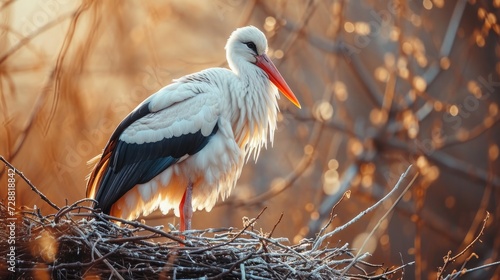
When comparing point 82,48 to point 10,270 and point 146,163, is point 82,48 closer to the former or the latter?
point 146,163

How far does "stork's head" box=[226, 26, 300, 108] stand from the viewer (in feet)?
19.5

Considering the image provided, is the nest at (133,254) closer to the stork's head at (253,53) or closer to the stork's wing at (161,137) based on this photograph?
the stork's wing at (161,137)

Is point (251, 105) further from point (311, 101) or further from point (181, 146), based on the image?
point (311, 101)

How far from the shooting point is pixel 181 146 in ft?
17.9

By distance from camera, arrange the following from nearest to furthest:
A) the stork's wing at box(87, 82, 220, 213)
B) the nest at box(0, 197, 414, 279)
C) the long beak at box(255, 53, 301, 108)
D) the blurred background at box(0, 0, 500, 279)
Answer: the nest at box(0, 197, 414, 279)
the stork's wing at box(87, 82, 220, 213)
the long beak at box(255, 53, 301, 108)
the blurred background at box(0, 0, 500, 279)

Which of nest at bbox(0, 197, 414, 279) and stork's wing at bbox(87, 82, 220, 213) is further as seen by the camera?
stork's wing at bbox(87, 82, 220, 213)

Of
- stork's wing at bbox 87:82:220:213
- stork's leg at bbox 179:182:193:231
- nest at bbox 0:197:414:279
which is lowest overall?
stork's leg at bbox 179:182:193:231

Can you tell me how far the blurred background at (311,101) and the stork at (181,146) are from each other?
1.75 ft

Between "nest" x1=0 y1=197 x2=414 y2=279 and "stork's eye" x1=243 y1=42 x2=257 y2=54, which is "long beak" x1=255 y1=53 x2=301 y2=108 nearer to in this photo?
"stork's eye" x1=243 y1=42 x2=257 y2=54

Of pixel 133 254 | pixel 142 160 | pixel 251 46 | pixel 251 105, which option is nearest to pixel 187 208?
pixel 142 160

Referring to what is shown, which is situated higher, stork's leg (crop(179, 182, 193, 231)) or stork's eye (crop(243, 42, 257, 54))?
stork's eye (crop(243, 42, 257, 54))

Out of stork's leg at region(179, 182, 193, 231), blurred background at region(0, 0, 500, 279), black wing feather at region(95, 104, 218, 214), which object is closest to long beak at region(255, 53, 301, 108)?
black wing feather at region(95, 104, 218, 214)

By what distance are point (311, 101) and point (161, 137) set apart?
3.21 meters

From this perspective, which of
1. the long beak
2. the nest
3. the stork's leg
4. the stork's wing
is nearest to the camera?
the nest
